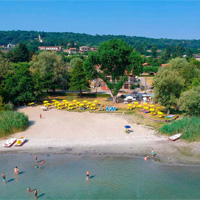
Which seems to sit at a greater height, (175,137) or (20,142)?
(175,137)

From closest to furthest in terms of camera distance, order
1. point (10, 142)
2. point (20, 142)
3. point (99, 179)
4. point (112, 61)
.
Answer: point (99, 179), point (20, 142), point (10, 142), point (112, 61)

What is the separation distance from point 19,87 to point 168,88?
30497mm

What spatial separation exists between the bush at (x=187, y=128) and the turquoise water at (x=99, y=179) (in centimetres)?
667

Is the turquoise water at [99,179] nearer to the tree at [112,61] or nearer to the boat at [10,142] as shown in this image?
the boat at [10,142]

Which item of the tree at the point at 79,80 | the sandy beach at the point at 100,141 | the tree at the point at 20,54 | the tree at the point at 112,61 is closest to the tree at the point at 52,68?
the tree at the point at 79,80

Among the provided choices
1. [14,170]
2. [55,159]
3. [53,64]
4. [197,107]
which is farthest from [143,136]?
[53,64]

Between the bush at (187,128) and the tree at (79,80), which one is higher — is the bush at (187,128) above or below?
below

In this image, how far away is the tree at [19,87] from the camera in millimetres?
45312

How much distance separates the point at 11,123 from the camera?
33.1 m

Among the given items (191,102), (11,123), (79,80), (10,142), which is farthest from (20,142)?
(79,80)

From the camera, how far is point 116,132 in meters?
32.2

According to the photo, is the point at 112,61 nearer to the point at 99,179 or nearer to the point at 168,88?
the point at 168,88

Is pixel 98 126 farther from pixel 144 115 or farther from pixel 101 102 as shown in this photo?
pixel 101 102

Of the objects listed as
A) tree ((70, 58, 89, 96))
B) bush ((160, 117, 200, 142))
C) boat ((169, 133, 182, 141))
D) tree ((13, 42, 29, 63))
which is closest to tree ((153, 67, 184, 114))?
bush ((160, 117, 200, 142))
